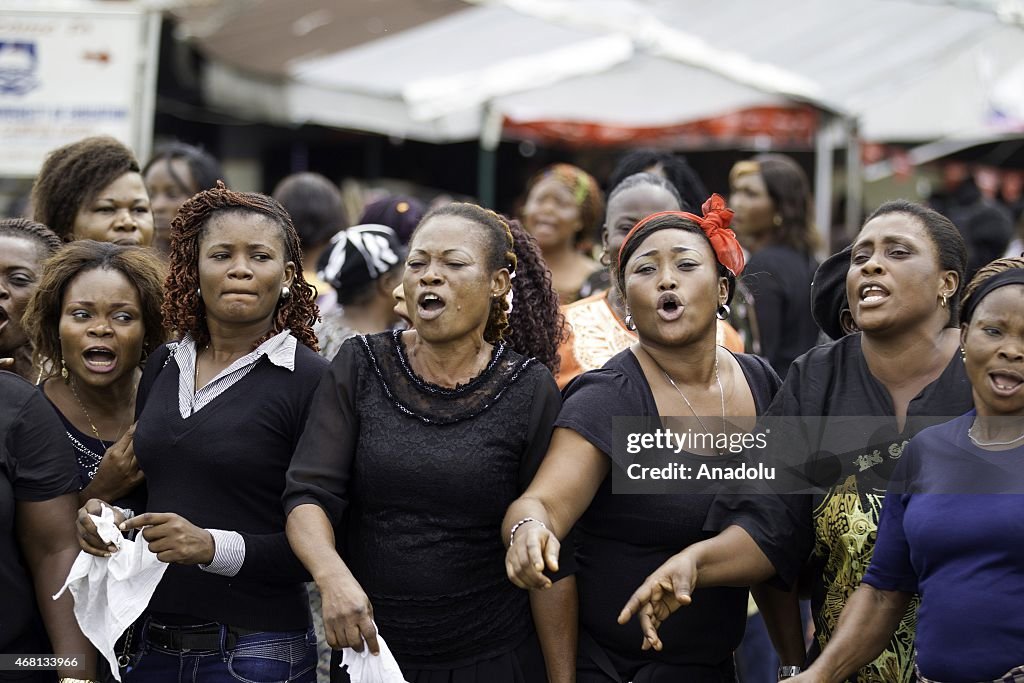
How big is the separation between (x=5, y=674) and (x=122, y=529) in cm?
53

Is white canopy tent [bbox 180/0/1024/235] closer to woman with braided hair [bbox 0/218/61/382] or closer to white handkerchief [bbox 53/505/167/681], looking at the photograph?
woman with braided hair [bbox 0/218/61/382]

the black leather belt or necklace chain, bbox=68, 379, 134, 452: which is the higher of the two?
necklace chain, bbox=68, 379, 134, 452

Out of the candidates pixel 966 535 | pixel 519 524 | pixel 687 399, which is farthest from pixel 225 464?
pixel 966 535

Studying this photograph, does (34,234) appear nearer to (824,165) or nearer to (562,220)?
(562,220)

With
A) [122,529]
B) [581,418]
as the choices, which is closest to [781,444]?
[581,418]

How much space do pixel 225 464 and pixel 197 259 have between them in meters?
0.65

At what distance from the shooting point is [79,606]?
3402mm

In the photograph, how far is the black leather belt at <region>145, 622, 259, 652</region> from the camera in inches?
134

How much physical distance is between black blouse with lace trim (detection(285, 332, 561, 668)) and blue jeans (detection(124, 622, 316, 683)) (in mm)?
347

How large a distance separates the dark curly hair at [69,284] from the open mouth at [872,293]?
2060mm

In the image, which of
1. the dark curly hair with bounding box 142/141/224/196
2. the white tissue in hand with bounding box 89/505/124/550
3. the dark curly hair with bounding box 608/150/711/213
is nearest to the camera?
the white tissue in hand with bounding box 89/505/124/550

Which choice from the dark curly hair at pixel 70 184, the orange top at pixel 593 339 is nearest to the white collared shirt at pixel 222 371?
the orange top at pixel 593 339

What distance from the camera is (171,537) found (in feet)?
10.5

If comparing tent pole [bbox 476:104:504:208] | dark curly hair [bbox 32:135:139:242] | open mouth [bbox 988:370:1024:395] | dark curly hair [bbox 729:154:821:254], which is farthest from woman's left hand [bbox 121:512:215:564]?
tent pole [bbox 476:104:504:208]
